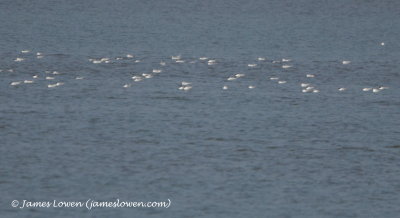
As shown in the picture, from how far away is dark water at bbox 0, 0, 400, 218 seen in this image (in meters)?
35.1

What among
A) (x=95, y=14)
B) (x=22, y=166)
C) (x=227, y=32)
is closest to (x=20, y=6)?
(x=95, y=14)

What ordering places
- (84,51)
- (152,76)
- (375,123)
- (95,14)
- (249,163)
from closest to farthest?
(249,163) < (375,123) < (152,76) < (84,51) < (95,14)

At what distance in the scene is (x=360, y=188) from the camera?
36750 mm

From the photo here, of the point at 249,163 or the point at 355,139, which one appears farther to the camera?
the point at 355,139

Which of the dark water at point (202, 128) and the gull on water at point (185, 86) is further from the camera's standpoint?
the gull on water at point (185, 86)

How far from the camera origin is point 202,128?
153 ft

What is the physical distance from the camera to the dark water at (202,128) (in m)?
35.1

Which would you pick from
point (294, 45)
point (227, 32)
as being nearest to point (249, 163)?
point (294, 45)

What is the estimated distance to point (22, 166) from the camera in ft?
125

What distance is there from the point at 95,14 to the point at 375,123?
77.6 metres

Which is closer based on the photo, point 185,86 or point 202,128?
point 202,128

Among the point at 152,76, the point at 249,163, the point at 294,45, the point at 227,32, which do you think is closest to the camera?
the point at 249,163

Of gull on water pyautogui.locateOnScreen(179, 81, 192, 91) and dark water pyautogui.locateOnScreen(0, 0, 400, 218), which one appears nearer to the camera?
dark water pyautogui.locateOnScreen(0, 0, 400, 218)

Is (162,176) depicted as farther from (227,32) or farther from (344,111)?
(227,32)
